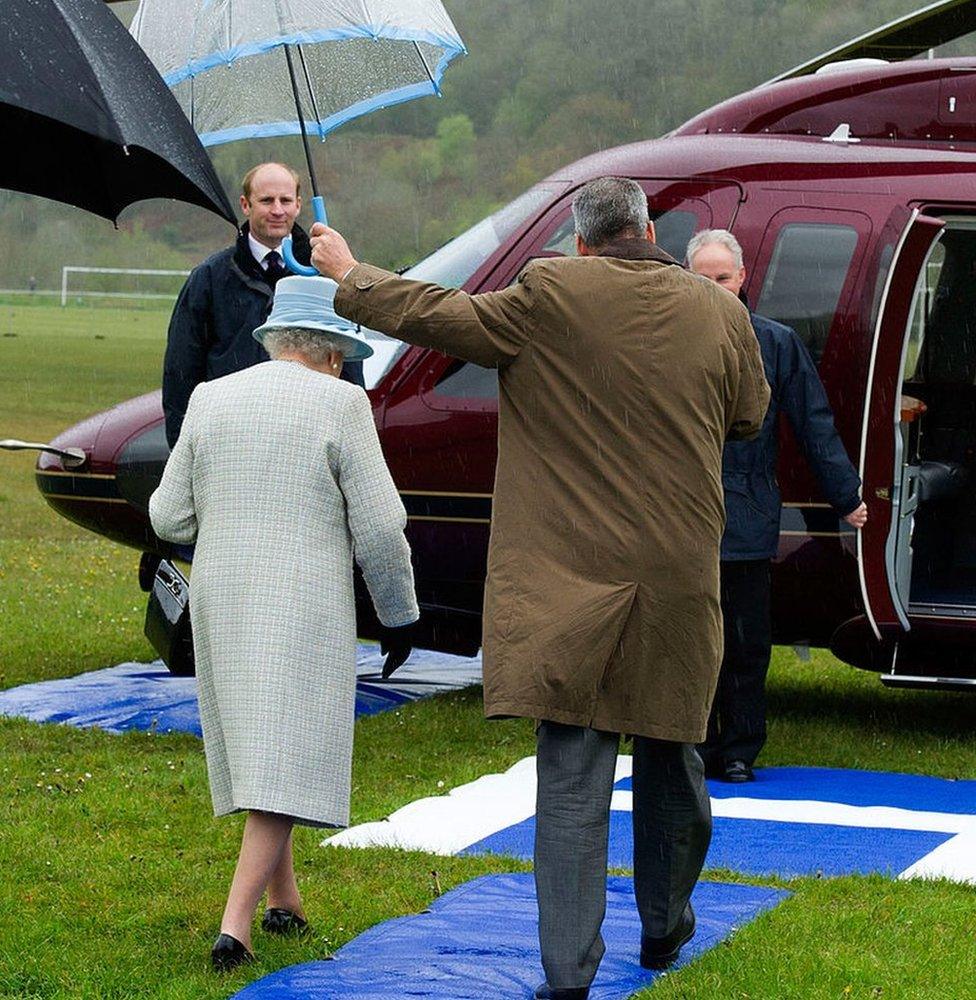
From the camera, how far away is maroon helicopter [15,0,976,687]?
7.06 metres

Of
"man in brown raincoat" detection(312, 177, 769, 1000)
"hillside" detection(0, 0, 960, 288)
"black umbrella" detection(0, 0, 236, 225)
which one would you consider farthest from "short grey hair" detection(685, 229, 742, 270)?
"hillside" detection(0, 0, 960, 288)

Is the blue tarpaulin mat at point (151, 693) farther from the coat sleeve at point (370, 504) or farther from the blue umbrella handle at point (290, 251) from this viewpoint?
the coat sleeve at point (370, 504)

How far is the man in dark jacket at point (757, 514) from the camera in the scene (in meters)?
6.35

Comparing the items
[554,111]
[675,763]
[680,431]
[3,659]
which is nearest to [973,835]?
[675,763]

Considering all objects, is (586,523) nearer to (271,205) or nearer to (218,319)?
(271,205)

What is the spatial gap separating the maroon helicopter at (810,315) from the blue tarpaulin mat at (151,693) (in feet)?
1.86

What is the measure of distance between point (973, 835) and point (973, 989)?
1504 millimetres

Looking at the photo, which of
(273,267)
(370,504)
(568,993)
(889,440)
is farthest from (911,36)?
(568,993)

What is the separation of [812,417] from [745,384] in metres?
2.06

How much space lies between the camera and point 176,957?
455 cm

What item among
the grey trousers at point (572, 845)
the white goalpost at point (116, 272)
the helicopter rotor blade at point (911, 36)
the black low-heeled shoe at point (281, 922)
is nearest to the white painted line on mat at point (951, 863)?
the grey trousers at point (572, 845)

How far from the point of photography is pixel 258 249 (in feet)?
21.4

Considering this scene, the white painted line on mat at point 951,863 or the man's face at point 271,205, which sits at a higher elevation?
the man's face at point 271,205

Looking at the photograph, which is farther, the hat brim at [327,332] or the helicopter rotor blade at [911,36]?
A: the helicopter rotor blade at [911,36]
